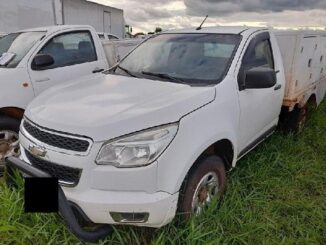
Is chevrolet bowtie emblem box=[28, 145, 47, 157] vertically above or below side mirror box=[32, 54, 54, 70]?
below

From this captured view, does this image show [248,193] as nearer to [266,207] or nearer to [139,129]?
[266,207]

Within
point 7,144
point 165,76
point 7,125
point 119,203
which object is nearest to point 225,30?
point 165,76

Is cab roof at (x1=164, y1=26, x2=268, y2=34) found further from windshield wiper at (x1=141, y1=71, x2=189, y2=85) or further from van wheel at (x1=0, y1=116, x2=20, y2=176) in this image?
van wheel at (x1=0, y1=116, x2=20, y2=176)

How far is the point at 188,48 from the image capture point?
3514 millimetres

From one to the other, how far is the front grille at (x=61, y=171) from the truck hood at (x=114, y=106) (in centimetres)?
25

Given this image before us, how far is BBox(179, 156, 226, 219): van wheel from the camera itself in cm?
251

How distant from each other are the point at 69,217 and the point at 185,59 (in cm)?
194

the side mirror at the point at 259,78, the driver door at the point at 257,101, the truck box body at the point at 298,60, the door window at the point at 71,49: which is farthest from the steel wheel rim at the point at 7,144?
the truck box body at the point at 298,60

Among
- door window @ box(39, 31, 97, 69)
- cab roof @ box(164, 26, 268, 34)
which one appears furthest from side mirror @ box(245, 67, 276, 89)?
door window @ box(39, 31, 97, 69)

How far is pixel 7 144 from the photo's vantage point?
3.90 metres

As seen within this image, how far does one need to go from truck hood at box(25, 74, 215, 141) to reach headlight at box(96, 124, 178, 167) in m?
0.05

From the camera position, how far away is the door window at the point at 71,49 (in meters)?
4.57

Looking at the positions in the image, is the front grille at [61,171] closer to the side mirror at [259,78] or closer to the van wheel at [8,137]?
the van wheel at [8,137]

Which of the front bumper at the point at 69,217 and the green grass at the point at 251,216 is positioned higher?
the front bumper at the point at 69,217
